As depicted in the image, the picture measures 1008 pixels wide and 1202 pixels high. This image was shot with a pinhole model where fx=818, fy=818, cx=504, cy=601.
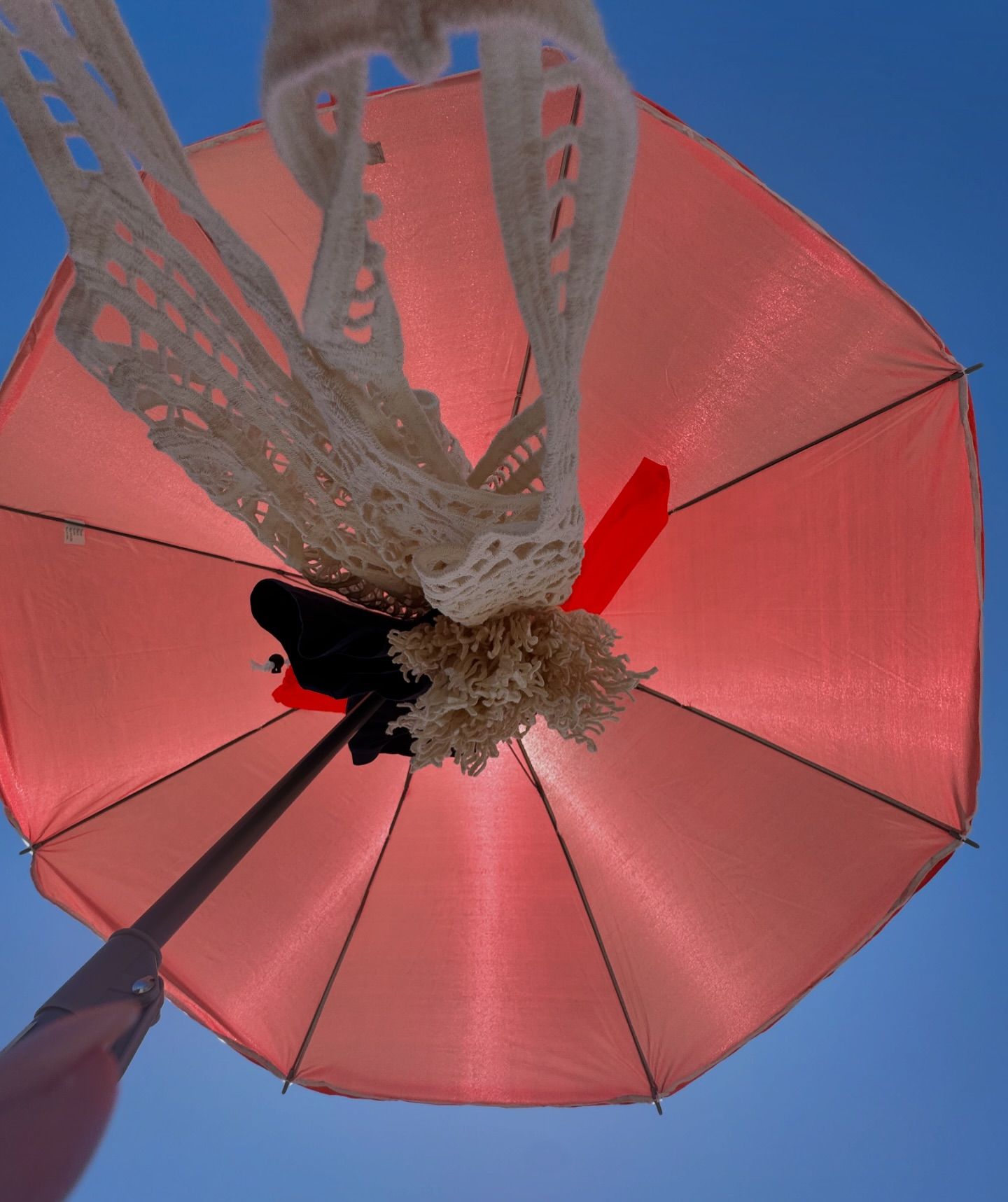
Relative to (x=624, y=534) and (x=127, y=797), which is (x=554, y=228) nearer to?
(x=624, y=534)

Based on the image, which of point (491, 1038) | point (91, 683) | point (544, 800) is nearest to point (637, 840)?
point (544, 800)

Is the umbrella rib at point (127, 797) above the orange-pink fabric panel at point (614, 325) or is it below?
below

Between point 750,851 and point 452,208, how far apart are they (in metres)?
1.20

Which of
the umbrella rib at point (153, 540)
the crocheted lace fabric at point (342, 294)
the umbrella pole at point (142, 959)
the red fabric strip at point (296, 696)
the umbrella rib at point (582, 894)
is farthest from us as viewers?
the umbrella rib at point (582, 894)

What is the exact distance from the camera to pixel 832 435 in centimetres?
134

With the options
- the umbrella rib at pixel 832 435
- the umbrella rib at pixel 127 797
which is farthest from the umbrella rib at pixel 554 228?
the umbrella rib at pixel 127 797

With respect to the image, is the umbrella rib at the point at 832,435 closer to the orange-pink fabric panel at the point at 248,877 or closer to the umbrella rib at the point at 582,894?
the umbrella rib at the point at 582,894

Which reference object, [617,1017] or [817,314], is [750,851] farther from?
[817,314]

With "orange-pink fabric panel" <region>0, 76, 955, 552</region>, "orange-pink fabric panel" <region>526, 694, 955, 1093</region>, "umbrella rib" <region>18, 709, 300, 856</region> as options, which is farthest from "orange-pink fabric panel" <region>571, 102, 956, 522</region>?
"umbrella rib" <region>18, 709, 300, 856</region>

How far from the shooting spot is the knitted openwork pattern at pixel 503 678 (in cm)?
107

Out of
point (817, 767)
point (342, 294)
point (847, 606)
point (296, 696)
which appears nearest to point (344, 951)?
point (296, 696)

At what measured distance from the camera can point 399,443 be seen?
32.2 inches

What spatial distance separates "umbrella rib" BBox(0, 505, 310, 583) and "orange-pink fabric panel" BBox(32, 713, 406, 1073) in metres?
0.32

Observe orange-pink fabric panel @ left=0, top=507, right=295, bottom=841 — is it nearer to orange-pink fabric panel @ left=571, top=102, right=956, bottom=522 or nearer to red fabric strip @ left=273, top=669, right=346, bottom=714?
red fabric strip @ left=273, top=669, right=346, bottom=714
